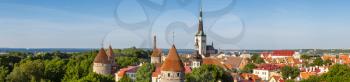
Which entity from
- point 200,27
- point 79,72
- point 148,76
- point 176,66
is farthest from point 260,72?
point 176,66

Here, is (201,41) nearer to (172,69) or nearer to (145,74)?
(145,74)

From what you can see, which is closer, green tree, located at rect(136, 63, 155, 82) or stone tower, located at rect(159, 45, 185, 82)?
stone tower, located at rect(159, 45, 185, 82)

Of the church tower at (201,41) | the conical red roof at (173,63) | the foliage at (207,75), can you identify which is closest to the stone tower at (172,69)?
the conical red roof at (173,63)

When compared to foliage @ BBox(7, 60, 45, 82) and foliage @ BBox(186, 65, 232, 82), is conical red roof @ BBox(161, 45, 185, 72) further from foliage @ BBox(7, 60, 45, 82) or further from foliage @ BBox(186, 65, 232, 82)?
foliage @ BBox(7, 60, 45, 82)

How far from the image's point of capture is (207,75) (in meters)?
51.0

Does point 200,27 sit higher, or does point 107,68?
point 200,27

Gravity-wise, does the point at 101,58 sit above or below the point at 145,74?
above

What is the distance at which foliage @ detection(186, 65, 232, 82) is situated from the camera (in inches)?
1938

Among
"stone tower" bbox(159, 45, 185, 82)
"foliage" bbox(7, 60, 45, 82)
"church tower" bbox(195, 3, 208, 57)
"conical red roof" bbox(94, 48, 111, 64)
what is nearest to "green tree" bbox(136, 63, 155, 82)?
"conical red roof" bbox(94, 48, 111, 64)

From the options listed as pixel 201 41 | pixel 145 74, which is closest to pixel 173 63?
pixel 145 74

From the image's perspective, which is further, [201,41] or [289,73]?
[201,41]

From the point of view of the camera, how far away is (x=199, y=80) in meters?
49.7

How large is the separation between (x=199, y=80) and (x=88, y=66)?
828 inches

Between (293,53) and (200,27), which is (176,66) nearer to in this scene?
(200,27)
